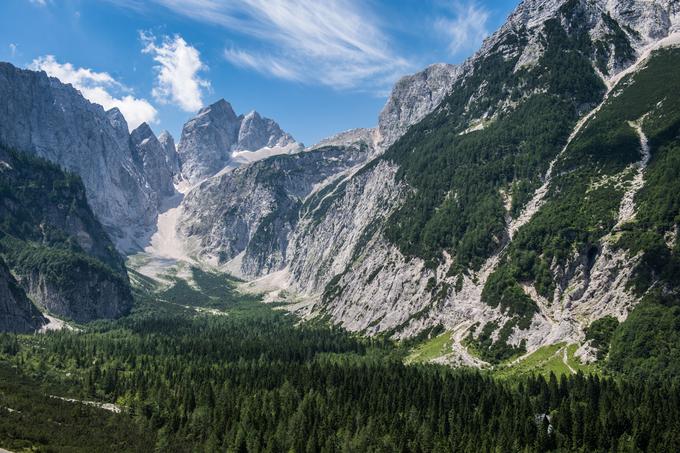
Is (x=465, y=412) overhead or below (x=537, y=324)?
below

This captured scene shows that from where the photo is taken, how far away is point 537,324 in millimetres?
196500

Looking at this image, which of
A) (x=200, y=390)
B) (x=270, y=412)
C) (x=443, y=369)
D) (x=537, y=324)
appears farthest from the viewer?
(x=537, y=324)

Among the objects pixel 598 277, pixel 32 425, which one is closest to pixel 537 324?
pixel 598 277

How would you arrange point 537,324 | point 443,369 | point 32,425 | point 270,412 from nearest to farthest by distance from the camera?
point 32,425 → point 270,412 → point 443,369 → point 537,324

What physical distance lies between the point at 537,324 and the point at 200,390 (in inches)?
4175

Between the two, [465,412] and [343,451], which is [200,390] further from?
[465,412]

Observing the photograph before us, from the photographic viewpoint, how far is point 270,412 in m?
139

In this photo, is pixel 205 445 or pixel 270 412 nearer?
pixel 205 445

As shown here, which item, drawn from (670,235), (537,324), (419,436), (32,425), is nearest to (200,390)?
(32,425)

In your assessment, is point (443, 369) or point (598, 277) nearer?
point (443, 369)

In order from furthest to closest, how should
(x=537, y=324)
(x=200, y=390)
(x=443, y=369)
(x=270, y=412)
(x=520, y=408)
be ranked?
1. (x=537, y=324)
2. (x=443, y=369)
3. (x=200, y=390)
4. (x=270, y=412)
5. (x=520, y=408)

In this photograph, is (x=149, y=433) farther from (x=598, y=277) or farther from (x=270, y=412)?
(x=598, y=277)

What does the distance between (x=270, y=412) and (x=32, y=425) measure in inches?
1886

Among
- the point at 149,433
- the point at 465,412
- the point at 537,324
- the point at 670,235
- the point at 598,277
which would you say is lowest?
the point at 149,433
